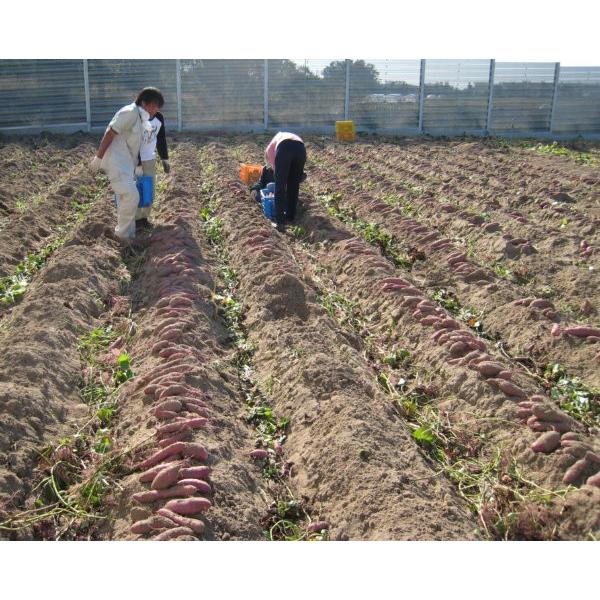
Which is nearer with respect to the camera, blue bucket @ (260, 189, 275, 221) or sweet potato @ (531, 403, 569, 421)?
sweet potato @ (531, 403, 569, 421)

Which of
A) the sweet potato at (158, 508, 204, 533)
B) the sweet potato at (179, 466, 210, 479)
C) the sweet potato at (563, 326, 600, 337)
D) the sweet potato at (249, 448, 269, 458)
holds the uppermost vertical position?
the sweet potato at (563, 326, 600, 337)

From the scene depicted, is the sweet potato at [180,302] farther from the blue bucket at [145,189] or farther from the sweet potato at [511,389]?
the blue bucket at [145,189]

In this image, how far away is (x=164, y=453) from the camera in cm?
381

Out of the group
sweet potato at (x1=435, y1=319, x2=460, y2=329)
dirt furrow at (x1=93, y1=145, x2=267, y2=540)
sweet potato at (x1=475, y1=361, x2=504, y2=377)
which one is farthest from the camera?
sweet potato at (x1=435, y1=319, x2=460, y2=329)

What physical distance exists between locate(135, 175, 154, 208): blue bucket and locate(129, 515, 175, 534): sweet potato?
569 centimetres

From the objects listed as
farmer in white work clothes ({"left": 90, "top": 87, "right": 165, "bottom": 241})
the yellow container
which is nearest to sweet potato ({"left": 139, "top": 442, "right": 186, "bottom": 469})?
farmer in white work clothes ({"left": 90, "top": 87, "right": 165, "bottom": 241})

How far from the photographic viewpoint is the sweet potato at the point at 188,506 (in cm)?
337

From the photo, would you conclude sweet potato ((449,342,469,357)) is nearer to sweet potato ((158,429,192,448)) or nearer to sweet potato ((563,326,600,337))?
sweet potato ((563,326,600,337))

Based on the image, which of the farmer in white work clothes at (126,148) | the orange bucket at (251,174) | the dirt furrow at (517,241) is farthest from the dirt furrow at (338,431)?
the orange bucket at (251,174)

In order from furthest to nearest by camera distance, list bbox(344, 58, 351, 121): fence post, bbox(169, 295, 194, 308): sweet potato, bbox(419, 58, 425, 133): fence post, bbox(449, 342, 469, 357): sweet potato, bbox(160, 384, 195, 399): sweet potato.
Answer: bbox(419, 58, 425, 133): fence post, bbox(344, 58, 351, 121): fence post, bbox(169, 295, 194, 308): sweet potato, bbox(449, 342, 469, 357): sweet potato, bbox(160, 384, 195, 399): sweet potato

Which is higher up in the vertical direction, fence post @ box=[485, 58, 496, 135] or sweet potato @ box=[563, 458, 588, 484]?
fence post @ box=[485, 58, 496, 135]

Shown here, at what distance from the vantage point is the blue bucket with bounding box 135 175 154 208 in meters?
8.36

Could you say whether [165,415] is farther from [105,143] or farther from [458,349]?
[105,143]

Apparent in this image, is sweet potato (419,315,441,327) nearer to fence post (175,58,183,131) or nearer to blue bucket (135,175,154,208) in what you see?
blue bucket (135,175,154,208)
